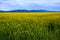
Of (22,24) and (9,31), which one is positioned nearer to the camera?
(9,31)

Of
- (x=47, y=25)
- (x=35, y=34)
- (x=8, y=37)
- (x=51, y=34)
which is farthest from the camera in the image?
(x=47, y=25)

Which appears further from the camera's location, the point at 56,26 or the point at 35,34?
the point at 56,26

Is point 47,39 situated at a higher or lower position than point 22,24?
lower

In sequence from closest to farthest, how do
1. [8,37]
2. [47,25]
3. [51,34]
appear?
[8,37] → [51,34] → [47,25]

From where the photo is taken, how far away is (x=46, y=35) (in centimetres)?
542

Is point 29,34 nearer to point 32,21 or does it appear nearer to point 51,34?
point 51,34

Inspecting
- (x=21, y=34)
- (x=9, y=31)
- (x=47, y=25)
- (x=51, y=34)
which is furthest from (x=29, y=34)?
(x=47, y=25)

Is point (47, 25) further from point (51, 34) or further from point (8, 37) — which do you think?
point (8, 37)

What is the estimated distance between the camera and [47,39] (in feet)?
17.4

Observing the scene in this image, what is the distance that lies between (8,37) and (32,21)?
178 cm

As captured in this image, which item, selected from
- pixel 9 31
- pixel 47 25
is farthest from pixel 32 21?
pixel 9 31

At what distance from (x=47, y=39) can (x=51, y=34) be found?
0.45 metres

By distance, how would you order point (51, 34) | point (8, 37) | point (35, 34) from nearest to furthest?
1. point (8, 37)
2. point (35, 34)
3. point (51, 34)

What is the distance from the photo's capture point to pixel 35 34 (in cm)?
525
